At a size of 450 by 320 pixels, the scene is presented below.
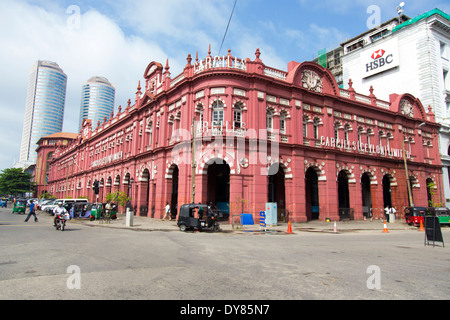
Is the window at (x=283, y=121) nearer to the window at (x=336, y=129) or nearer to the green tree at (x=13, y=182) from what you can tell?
the window at (x=336, y=129)

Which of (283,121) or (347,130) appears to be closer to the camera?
(283,121)

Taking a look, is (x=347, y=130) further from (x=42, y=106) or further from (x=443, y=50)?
(x=42, y=106)

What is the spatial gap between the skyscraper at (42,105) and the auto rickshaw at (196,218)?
171615 millimetres

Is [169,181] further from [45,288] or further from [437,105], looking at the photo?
[437,105]

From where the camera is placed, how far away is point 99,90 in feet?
616

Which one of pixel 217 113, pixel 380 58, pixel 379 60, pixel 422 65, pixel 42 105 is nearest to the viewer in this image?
pixel 217 113

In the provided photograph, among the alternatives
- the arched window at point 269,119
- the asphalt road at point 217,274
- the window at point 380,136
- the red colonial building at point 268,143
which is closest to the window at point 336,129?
the red colonial building at point 268,143

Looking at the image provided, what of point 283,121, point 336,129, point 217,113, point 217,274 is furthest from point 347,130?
point 217,274

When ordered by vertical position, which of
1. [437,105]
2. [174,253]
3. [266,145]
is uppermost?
[437,105]

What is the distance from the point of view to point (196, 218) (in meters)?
17.7

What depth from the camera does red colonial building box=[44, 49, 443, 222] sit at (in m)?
24.1

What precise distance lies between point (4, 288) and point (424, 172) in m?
44.0

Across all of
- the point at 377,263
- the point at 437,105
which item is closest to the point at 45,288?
the point at 377,263

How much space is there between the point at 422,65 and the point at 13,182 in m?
110
